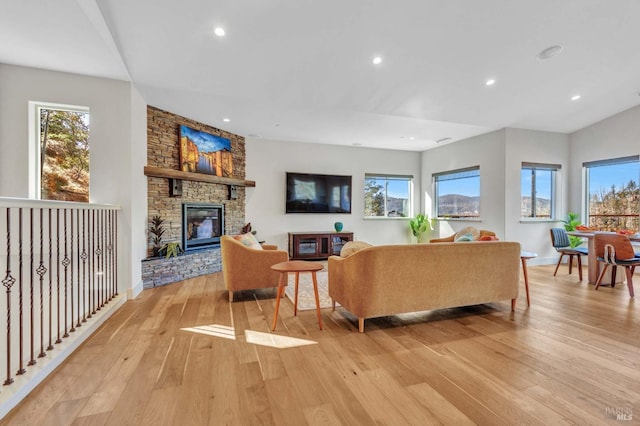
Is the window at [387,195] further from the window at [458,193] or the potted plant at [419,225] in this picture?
the window at [458,193]

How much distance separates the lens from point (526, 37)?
10.8 feet

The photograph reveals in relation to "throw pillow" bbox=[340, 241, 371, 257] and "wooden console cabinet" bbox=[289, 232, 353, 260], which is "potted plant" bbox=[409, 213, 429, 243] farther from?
"throw pillow" bbox=[340, 241, 371, 257]

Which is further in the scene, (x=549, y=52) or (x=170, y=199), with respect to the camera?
(x=170, y=199)

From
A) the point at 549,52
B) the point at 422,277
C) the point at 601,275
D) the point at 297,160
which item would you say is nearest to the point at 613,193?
the point at 601,275

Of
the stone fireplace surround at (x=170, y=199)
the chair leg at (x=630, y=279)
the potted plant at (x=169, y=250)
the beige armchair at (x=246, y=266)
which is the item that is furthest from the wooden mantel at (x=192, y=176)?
the chair leg at (x=630, y=279)

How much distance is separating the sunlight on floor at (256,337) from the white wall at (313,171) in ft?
12.6

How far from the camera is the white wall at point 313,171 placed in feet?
21.4

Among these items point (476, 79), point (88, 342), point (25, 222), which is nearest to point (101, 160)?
point (25, 222)

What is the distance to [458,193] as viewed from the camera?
677 centimetres

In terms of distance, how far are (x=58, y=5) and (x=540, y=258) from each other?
819 centimetres

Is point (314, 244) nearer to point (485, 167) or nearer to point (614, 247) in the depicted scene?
point (485, 167)

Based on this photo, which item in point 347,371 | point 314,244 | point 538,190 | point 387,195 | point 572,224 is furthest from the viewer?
point 387,195

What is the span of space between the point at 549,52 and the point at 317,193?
4655mm
